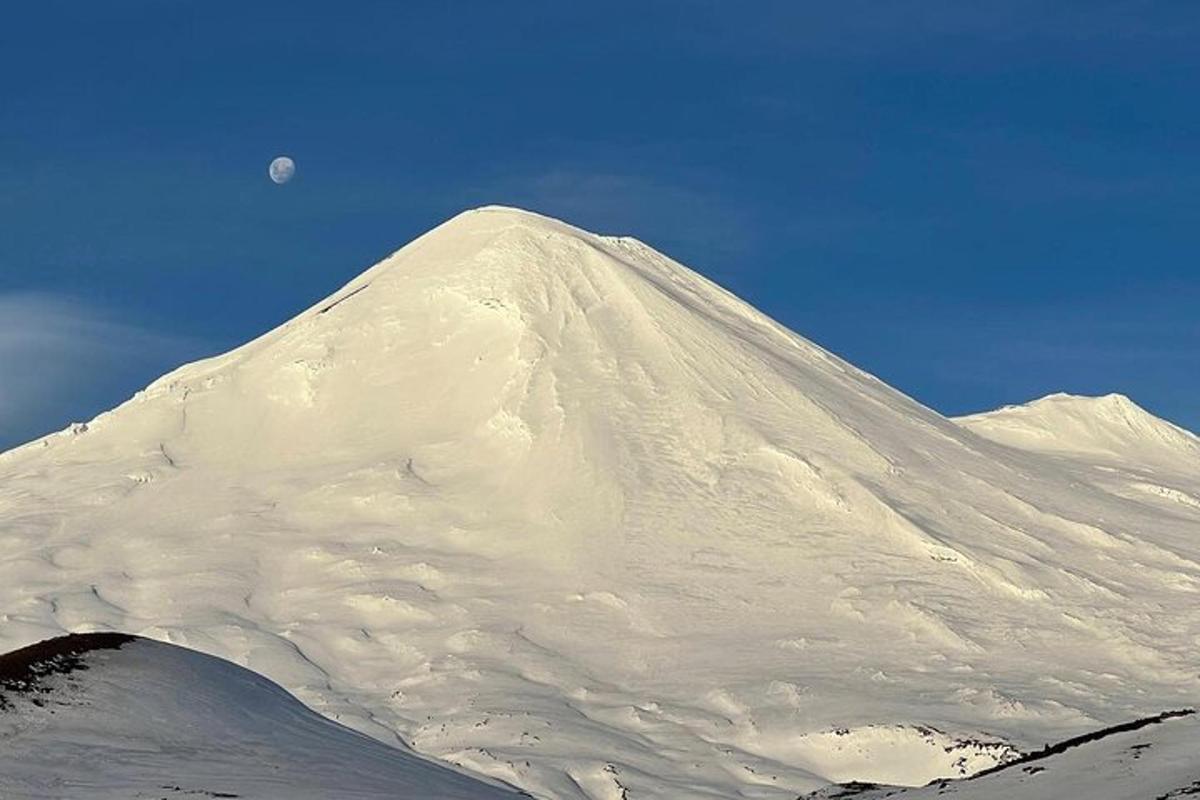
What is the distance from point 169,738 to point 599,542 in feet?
279

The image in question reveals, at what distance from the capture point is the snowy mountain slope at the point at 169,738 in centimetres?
3822

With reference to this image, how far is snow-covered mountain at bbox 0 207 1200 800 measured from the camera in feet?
322

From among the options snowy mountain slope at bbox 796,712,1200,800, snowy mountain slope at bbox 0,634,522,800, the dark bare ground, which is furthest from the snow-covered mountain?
snowy mountain slope at bbox 796,712,1200,800

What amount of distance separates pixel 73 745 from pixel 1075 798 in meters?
23.1

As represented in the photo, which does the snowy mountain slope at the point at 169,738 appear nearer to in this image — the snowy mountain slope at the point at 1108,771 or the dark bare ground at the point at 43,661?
the dark bare ground at the point at 43,661

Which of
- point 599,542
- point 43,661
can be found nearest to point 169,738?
point 43,661

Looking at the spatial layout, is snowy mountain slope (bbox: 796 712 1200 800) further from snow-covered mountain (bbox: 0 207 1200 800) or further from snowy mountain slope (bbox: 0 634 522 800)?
snow-covered mountain (bbox: 0 207 1200 800)

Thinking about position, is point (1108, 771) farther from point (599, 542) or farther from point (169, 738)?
point (599, 542)

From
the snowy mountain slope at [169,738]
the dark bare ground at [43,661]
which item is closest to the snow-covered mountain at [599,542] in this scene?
the snowy mountain slope at [169,738]

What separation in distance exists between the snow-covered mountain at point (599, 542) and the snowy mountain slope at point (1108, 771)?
51.1m

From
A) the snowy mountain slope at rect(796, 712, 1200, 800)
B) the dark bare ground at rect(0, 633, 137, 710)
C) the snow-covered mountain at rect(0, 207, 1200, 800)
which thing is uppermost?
the snow-covered mountain at rect(0, 207, 1200, 800)

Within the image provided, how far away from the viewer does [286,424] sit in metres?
149

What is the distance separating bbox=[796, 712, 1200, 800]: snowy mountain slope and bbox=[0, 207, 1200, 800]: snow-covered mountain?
5114cm

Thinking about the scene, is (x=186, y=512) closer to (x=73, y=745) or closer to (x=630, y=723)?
(x=630, y=723)
